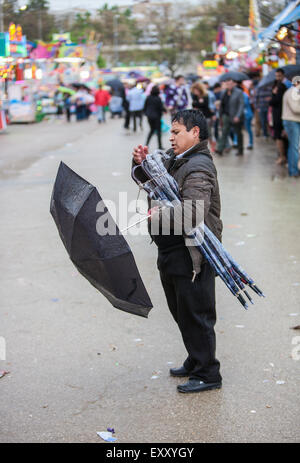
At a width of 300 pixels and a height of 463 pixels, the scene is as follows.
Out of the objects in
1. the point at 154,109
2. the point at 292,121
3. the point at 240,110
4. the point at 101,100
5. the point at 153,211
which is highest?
the point at 153,211

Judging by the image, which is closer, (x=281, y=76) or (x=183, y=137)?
(x=183, y=137)

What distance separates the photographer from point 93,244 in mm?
4023

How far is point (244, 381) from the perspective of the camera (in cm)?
466

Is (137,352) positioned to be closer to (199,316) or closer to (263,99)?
(199,316)

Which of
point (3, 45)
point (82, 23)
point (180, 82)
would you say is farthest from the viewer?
point (82, 23)

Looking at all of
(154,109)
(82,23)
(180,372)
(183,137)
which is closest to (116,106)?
(154,109)

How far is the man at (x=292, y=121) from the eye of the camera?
12.2 metres

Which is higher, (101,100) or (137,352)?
(137,352)

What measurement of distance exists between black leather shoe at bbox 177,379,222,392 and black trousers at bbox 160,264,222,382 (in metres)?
0.03

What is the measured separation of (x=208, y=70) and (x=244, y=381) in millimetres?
52828

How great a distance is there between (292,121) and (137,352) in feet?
27.5

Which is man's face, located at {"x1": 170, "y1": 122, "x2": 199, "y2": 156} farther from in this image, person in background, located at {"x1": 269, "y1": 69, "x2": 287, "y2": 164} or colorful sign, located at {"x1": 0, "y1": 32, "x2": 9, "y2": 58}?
colorful sign, located at {"x1": 0, "y1": 32, "x2": 9, "y2": 58}

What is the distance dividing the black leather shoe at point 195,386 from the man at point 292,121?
806 centimetres
